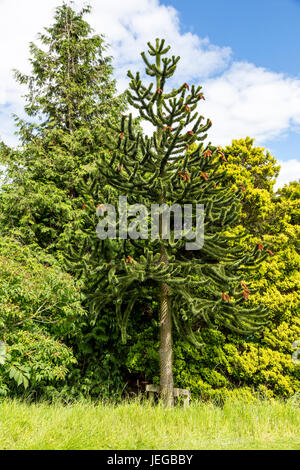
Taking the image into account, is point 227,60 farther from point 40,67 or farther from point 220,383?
point 40,67

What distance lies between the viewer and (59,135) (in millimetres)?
11961

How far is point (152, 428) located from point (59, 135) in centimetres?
1058

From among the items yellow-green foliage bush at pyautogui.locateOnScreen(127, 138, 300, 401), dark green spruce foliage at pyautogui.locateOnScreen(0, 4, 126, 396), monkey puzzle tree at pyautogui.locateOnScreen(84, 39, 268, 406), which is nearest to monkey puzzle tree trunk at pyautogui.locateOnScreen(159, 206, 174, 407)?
monkey puzzle tree at pyautogui.locateOnScreen(84, 39, 268, 406)

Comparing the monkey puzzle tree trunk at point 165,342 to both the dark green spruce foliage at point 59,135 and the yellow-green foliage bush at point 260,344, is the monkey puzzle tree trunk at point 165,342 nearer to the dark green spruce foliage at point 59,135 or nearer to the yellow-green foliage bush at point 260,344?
the yellow-green foliage bush at point 260,344

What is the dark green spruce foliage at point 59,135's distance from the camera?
10695 millimetres

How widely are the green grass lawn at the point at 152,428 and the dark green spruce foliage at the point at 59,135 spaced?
642cm

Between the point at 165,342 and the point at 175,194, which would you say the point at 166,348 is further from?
the point at 175,194

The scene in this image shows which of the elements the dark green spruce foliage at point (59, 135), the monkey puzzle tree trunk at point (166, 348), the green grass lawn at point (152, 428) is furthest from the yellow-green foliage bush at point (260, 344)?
the dark green spruce foliage at point (59, 135)

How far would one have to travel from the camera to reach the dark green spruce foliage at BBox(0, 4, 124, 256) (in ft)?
35.1

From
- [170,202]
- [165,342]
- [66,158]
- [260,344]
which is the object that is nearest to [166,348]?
[165,342]
